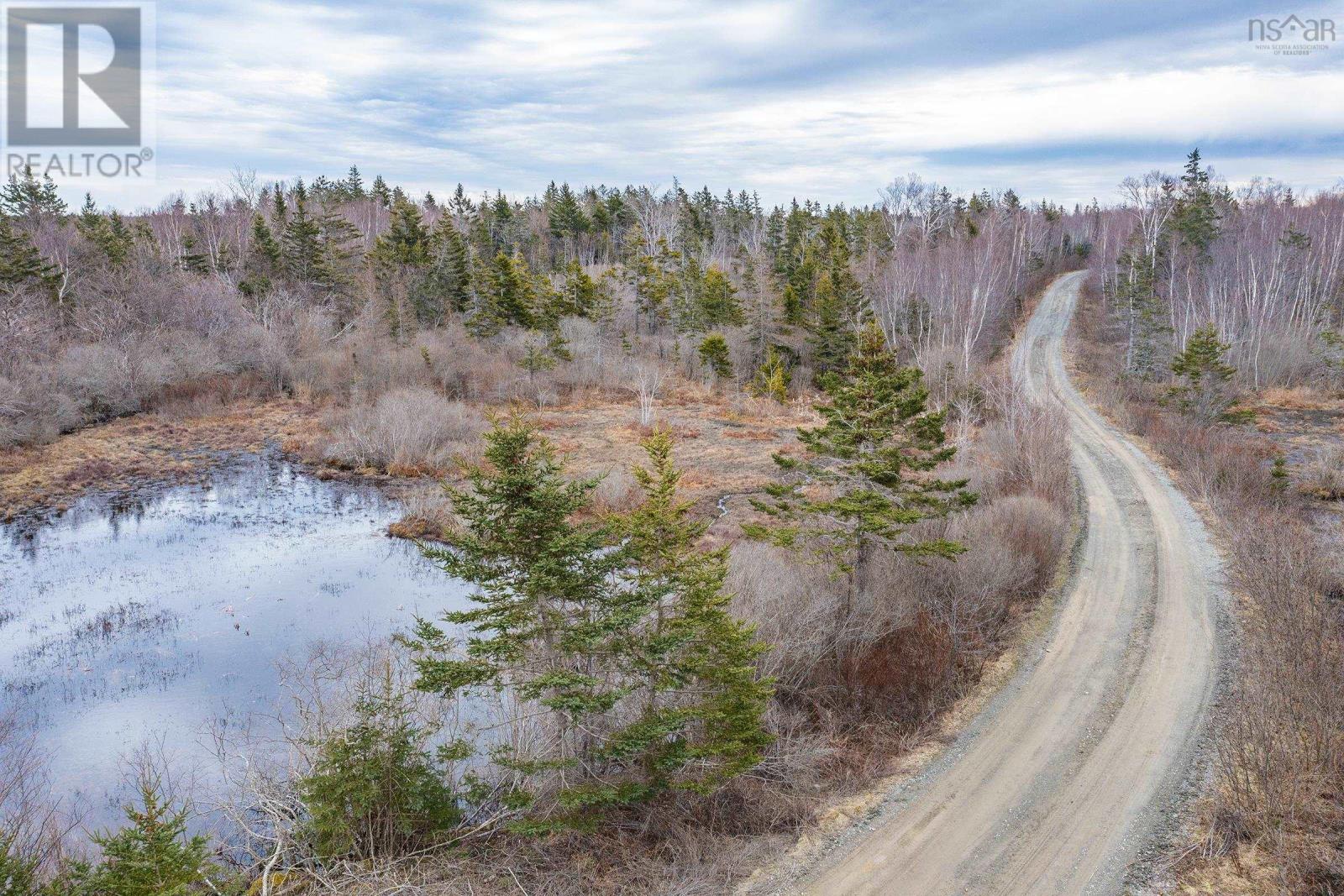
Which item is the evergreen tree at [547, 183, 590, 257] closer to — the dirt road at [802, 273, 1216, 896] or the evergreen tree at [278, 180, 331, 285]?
the evergreen tree at [278, 180, 331, 285]

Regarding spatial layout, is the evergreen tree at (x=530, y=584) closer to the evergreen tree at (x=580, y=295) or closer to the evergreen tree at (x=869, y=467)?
the evergreen tree at (x=869, y=467)

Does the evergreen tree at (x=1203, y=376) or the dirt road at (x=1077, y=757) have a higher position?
the evergreen tree at (x=1203, y=376)

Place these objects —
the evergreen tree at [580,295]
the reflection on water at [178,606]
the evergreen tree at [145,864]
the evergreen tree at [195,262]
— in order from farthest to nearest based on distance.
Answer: the evergreen tree at [580,295]
the evergreen tree at [195,262]
the reflection on water at [178,606]
the evergreen tree at [145,864]

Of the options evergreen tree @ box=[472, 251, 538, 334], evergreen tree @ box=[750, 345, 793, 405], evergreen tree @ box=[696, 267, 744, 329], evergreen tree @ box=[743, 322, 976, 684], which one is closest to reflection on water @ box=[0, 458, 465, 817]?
evergreen tree @ box=[743, 322, 976, 684]

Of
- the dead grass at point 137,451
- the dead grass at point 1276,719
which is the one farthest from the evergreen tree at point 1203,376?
the dead grass at point 137,451

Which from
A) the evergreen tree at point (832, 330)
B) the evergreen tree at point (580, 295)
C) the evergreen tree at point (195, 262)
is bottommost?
the evergreen tree at point (832, 330)

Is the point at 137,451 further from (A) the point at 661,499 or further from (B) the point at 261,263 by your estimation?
(A) the point at 661,499
